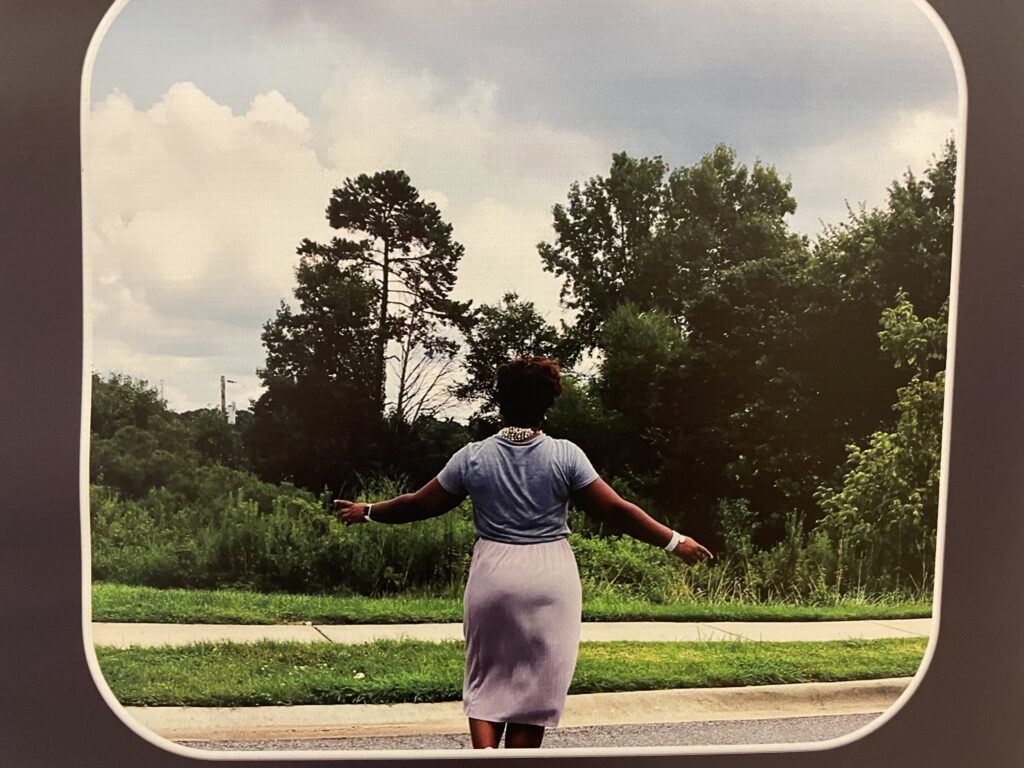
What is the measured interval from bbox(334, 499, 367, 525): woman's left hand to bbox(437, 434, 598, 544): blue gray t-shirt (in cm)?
29

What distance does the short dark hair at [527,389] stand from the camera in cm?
292

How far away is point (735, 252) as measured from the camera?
299cm

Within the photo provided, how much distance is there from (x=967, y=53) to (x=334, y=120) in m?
2.04

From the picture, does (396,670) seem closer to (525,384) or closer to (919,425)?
(525,384)

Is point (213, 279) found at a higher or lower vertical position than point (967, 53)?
lower

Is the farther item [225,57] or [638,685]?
[638,685]

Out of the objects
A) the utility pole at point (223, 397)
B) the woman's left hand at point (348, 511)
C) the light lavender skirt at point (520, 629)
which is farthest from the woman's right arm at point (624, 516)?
the utility pole at point (223, 397)

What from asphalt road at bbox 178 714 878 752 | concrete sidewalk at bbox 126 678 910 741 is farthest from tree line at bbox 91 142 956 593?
asphalt road at bbox 178 714 878 752

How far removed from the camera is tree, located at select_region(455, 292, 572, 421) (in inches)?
115

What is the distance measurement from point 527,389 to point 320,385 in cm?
66

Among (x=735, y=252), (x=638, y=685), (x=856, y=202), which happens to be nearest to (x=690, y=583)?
(x=638, y=685)

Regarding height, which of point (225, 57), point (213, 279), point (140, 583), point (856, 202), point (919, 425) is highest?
point (225, 57)

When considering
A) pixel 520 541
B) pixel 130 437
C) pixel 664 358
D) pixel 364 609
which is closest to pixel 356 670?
pixel 364 609

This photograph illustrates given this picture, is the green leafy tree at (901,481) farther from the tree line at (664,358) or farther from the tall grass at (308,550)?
the tall grass at (308,550)
